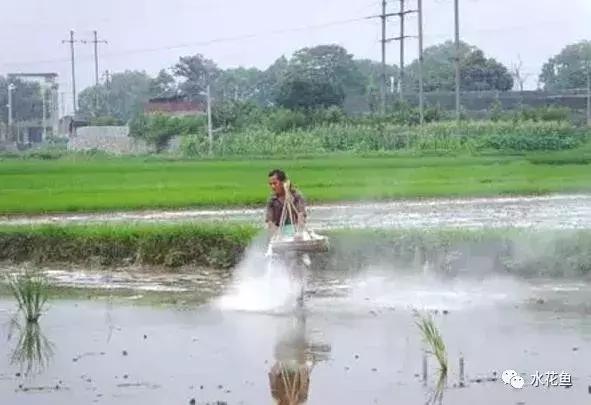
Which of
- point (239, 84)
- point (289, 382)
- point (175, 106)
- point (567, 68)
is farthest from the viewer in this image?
point (239, 84)

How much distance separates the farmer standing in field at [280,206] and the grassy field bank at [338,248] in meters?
3.56

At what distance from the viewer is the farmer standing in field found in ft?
45.4

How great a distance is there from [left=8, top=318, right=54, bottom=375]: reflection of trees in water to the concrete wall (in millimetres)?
58752

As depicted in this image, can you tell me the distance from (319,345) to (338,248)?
22.2 ft

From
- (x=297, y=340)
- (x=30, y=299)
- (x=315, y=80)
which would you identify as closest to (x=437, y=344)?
(x=297, y=340)

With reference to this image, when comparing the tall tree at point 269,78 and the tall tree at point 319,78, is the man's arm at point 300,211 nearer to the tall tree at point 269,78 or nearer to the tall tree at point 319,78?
the tall tree at point 319,78

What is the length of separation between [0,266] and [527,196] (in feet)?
49.3

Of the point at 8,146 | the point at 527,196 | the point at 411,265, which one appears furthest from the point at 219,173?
the point at 8,146

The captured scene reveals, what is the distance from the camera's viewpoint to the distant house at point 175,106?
77.5 meters

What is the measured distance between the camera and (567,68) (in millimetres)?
100625

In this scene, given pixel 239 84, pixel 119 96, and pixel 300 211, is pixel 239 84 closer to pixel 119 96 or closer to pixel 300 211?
pixel 119 96

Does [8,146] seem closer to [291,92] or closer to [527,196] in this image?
[291,92]

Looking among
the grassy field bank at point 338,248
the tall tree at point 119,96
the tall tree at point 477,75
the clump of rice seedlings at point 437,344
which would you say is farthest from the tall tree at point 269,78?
the clump of rice seedlings at point 437,344

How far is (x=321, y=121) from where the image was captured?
64.3m
